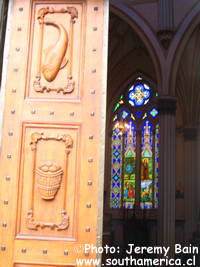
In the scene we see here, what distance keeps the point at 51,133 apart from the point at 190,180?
37.6 ft

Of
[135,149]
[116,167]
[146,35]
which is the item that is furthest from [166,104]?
[116,167]

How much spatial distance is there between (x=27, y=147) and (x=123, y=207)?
1199 centimetres

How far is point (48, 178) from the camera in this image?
324cm

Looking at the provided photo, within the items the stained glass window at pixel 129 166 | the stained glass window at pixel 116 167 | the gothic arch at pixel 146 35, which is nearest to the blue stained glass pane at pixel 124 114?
the stained glass window at pixel 129 166

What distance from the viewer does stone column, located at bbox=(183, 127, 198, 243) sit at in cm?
1393

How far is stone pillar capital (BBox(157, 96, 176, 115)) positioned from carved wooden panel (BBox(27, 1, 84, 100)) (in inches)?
312

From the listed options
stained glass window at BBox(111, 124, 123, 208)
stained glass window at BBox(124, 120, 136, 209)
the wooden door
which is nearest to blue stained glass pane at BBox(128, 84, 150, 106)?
stained glass window at BBox(124, 120, 136, 209)

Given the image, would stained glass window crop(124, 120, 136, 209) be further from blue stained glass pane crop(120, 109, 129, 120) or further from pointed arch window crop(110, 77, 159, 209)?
blue stained glass pane crop(120, 109, 129, 120)

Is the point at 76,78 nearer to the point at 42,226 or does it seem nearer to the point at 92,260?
the point at 42,226

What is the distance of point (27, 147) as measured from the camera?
333 centimetres

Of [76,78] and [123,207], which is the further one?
[123,207]

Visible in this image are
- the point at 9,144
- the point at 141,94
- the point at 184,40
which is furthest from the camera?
the point at 141,94

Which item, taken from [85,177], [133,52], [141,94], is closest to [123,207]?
[141,94]

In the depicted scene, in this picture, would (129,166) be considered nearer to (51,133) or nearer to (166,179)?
(166,179)
